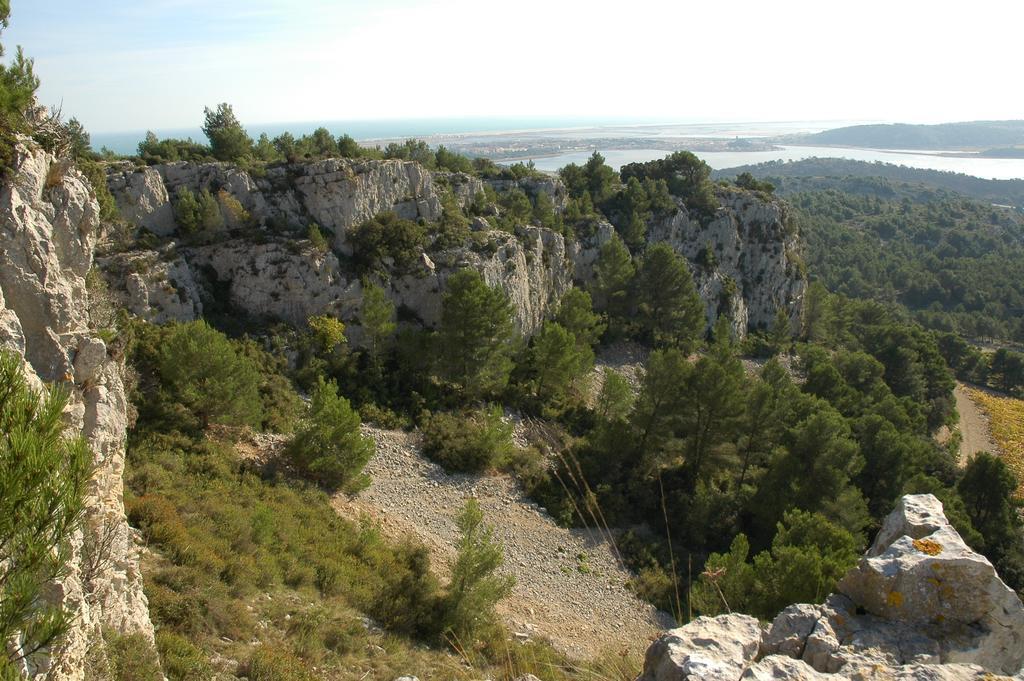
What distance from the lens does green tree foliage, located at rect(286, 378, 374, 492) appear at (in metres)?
19.3

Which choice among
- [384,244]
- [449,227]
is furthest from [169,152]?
[449,227]

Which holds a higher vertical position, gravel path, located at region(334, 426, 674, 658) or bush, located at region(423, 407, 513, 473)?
bush, located at region(423, 407, 513, 473)

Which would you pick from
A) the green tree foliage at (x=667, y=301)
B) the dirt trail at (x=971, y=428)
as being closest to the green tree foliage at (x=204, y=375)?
the green tree foliage at (x=667, y=301)

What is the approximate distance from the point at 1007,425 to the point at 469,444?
4942cm

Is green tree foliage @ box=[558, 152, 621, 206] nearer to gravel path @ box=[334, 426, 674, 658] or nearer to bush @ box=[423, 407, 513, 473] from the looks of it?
bush @ box=[423, 407, 513, 473]

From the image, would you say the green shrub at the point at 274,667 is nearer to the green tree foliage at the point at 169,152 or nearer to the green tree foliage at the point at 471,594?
the green tree foliage at the point at 471,594

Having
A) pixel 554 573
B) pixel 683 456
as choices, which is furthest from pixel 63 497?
pixel 683 456

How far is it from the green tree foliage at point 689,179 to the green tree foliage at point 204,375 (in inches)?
1852

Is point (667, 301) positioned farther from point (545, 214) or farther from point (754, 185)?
point (754, 185)

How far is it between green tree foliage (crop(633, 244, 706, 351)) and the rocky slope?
237 inches

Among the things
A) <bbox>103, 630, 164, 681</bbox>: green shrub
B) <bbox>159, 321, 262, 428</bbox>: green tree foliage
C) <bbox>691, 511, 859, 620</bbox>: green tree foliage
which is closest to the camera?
<bbox>103, 630, 164, 681</bbox>: green shrub

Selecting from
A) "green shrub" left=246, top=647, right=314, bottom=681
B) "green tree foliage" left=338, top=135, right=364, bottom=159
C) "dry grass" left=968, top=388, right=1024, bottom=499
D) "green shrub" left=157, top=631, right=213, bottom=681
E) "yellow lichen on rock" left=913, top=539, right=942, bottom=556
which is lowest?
"dry grass" left=968, top=388, right=1024, bottom=499

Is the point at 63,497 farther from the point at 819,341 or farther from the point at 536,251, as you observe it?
the point at 819,341

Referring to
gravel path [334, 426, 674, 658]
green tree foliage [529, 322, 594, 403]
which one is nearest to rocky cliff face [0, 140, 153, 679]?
gravel path [334, 426, 674, 658]
